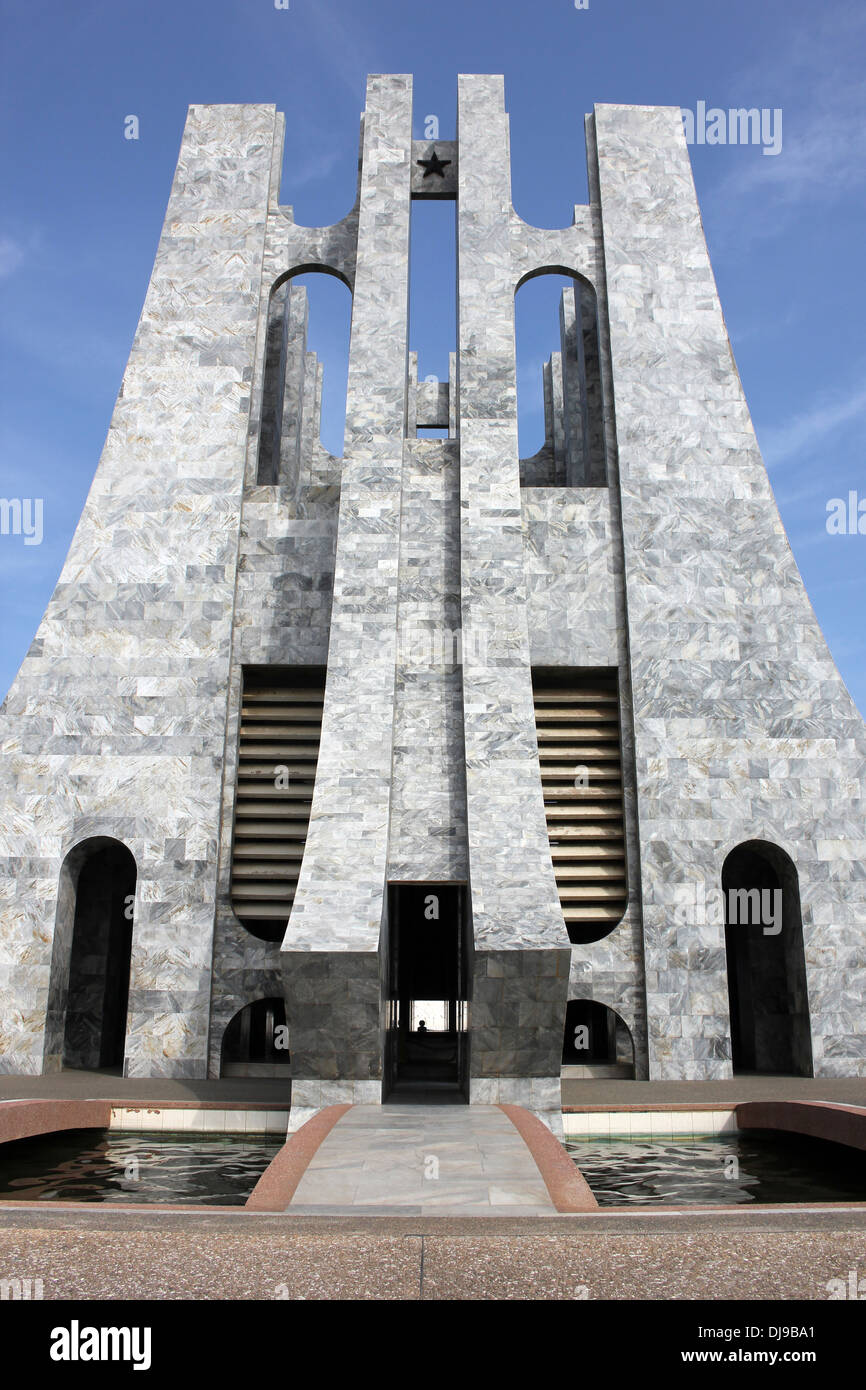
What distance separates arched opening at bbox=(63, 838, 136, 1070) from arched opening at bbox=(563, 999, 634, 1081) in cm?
670

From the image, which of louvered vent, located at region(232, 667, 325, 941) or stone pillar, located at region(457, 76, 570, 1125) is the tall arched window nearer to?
louvered vent, located at region(232, 667, 325, 941)

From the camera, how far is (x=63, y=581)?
592 inches

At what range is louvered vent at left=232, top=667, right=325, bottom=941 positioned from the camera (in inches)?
563

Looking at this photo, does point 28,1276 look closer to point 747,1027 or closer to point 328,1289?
point 328,1289

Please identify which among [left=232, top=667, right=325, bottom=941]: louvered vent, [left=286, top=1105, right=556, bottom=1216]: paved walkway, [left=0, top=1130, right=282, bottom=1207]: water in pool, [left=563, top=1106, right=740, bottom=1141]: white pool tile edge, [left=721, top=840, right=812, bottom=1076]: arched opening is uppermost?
[left=232, top=667, right=325, bottom=941]: louvered vent

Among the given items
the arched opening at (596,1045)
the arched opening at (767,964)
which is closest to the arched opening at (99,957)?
the arched opening at (596,1045)

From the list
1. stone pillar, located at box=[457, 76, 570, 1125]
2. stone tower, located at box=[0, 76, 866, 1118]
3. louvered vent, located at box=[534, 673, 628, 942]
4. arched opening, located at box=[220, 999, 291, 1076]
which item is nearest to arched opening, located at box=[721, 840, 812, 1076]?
stone tower, located at box=[0, 76, 866, 1118]

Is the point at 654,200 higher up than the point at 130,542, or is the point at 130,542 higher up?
the point at 654,200

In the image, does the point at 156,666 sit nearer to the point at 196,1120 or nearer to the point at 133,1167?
the point at 196,1120

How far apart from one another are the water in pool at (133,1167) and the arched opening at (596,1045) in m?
5.36

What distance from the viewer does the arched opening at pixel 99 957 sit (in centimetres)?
1488

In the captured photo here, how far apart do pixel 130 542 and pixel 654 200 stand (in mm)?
10154

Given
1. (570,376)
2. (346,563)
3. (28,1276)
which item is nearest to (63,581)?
(346,563)

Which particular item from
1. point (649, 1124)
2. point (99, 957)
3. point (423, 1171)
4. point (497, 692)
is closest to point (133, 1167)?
point (423, 1171)
